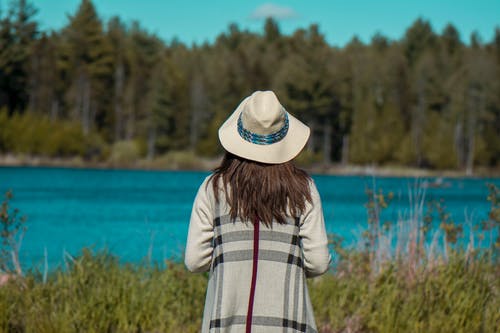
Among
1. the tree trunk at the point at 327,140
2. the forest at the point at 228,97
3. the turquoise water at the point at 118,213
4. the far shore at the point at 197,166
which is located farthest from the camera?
the tree trunk at the point at 327,140

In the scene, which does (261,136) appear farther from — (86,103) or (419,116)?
(419,116)

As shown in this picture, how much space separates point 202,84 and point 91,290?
58.7 meters

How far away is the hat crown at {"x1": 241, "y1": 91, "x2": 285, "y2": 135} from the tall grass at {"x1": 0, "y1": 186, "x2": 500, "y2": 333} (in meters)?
2.65

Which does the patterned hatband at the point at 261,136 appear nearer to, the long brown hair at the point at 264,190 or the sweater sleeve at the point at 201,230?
the long brown hair at the point at 264,190

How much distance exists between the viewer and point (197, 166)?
6056 cm

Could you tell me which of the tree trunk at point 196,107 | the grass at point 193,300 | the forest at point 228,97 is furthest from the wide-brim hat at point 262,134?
the tree trunk at point 196,107

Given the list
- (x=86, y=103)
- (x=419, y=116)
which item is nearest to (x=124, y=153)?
(x=86, y=103)

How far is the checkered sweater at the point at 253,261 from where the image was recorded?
291 cm

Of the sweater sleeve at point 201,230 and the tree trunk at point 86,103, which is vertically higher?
the tree trunk at point 86,103

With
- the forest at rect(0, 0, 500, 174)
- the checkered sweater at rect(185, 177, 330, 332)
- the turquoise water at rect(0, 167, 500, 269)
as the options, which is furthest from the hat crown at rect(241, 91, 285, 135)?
the forest at rect(0, 0, 500, 174)

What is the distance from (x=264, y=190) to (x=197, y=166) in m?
57.8

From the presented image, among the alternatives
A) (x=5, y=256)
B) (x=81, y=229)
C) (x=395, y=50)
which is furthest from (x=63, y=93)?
(x=5, y=256)

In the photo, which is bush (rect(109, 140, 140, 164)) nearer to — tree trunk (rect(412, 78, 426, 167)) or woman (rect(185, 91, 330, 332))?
tree trunk (rect(412, 78, 426, 167))

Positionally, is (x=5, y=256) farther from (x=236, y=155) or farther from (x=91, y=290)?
(x=236, y=155)
